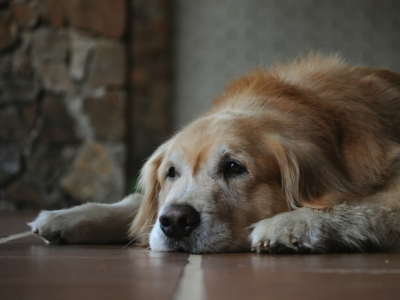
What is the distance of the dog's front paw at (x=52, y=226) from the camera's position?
3020 millimetres

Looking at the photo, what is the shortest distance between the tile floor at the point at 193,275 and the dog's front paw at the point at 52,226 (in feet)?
1.24

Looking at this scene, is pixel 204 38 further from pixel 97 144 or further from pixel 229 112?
pixel 229 112

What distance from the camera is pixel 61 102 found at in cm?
721

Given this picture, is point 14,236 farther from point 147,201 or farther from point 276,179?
point 276,179

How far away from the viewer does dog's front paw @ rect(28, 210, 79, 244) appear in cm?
302

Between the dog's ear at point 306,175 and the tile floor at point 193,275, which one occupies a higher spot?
the dog's ear at point 306,175

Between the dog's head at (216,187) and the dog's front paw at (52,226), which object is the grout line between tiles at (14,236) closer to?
the dog's front paw at (52,226)

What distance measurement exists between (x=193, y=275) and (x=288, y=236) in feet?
2.26

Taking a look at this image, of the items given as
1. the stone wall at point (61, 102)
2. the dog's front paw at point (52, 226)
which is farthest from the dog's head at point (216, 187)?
the stone wall at point (61, 102)

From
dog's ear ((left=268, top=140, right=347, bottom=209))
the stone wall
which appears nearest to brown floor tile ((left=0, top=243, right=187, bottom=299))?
dog's ear ((left=268, top=140, right=347, bottom=209))

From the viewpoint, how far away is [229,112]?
127 inches

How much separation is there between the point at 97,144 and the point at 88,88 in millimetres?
632

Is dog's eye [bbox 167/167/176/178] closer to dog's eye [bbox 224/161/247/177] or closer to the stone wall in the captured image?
dog's eye [bbox 224/161/247/177]

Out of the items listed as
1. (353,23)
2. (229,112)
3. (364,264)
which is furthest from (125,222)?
(353,23)
